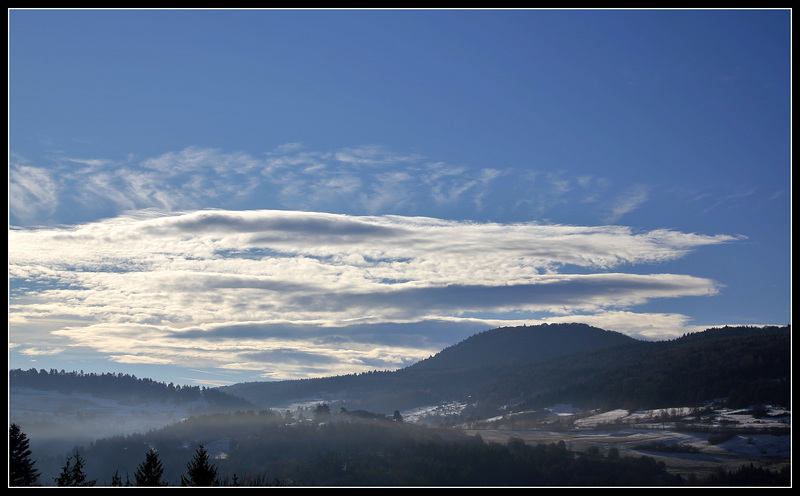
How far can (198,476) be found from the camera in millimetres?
115750

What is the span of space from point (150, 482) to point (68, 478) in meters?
15.5
